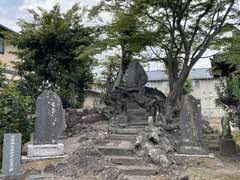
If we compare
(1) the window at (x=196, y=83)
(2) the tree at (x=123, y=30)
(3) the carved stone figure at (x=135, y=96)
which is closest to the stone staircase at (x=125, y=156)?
(3) the carved stone figure at (x=135, y=96)

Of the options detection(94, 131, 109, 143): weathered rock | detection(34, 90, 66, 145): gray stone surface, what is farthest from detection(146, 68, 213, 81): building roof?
detection(34, 90, 66, 145): gray stone surface

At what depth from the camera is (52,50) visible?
48.6 ft

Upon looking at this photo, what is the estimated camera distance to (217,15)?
1284cm

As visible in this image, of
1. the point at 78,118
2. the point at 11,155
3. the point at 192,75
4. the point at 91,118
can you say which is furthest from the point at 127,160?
the point at 192,75

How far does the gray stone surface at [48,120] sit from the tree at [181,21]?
225 inches

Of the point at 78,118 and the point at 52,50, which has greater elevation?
the point at 52,50

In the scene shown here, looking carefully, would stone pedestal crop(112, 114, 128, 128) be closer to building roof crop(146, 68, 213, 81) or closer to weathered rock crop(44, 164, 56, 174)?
weathered rock crop(44, 164, 56, 174)

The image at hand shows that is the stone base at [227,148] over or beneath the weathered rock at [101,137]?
beneath

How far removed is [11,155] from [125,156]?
10.9ft

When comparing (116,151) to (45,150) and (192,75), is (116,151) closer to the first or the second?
(45,150)

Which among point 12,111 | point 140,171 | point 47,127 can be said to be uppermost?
point 12,111

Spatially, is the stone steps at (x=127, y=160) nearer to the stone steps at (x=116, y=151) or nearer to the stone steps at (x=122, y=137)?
the stone steps at (x=116, y=151)

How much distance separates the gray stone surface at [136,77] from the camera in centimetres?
1483

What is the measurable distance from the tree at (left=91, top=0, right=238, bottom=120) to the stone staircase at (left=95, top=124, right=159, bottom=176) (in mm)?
3010
